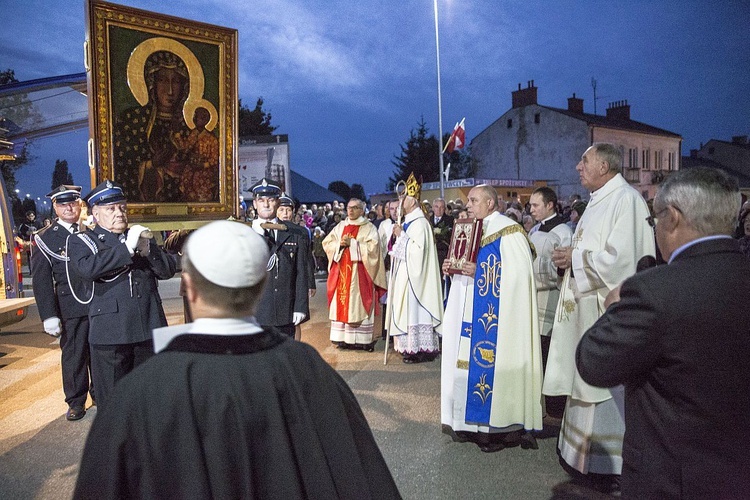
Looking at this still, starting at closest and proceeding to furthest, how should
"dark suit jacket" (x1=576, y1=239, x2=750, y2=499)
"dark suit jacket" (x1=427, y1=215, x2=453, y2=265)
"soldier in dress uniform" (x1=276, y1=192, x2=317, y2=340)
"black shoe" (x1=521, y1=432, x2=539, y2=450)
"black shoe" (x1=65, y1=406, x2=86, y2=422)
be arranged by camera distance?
"dark suit jacket" (x1=576, y1=239, x2=750, y2=499), "black shoe" (x1=521, y1=432, x2=539, y2=450), "soldier in dress uniform" (x1=276, y1=192, x2=317, y2=340), "black shoe" (x1=65, y1=406, x2=86, y2=422), "dark suit jacket" (x1=427, y1=215, x2=453, y2=265)

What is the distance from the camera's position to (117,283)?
441 cm

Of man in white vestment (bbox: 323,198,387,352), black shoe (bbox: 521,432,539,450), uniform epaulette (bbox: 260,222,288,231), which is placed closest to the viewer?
black shoe (bbox: 521,432,539,450)

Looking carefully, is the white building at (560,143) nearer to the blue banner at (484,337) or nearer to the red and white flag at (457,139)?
the red and white flag at (457,139)

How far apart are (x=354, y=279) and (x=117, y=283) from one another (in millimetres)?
4661

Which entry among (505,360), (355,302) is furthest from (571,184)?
(505,360)

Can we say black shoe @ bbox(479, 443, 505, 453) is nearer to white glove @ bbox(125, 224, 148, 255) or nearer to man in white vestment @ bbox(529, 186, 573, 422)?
man in white vestment @ bbox(529, 186, 573, 422)

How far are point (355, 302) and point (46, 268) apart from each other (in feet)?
13.5

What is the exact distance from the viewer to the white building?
33.8 meters

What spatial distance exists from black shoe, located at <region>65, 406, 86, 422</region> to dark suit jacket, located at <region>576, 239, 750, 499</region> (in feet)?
17.4

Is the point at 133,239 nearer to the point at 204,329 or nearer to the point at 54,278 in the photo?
the point at 54,278

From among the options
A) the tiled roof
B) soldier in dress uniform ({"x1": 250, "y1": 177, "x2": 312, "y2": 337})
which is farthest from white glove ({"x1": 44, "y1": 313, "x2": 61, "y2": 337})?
the tiled roof

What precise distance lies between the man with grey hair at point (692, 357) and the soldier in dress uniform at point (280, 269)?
354 cm

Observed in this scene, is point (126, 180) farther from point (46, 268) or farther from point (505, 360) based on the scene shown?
point (505, 360)

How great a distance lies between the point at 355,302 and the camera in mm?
8523
